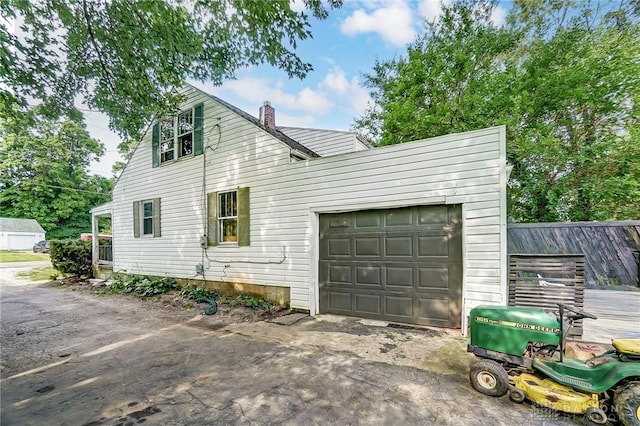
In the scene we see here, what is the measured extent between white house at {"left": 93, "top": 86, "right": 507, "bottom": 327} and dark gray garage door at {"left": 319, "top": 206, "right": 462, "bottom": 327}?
0.02 meters

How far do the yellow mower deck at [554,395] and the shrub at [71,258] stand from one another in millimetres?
15061

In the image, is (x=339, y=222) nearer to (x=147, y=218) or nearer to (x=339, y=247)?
(x=339, y=247)

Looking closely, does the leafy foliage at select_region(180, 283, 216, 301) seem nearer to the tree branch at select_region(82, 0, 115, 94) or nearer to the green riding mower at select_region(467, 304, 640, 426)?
the tree branch at select_region(82, 0, 115, 94)

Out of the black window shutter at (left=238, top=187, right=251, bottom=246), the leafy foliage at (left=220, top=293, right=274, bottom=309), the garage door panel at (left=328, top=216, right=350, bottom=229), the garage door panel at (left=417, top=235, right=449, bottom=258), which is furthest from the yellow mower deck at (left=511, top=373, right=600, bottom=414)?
the black window shutter at (left=238, top=187, right=251, bottom=246)

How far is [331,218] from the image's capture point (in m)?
5.96

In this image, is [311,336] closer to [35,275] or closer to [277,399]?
[277,399]

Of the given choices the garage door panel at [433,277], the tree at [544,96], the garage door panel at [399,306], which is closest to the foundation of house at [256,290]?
the garage door panel at [399,306]

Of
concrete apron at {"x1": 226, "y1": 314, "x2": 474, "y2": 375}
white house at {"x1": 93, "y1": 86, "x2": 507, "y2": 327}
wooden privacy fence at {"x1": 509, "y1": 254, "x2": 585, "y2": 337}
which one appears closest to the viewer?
concrete apron at {"x1": 226, "y1": 314, "x2": 474, "y2": 375}

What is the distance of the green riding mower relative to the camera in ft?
7.07

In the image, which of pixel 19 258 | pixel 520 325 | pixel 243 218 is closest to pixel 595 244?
pixel 520 325

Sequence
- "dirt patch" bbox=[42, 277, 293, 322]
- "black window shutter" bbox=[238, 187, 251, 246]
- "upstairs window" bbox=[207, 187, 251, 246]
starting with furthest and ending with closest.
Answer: "upstairs window" bbox=[207, 187, 251, 246] → "black window shutter" bbox=[238, 187, 251, 246] → "dirt patch" bbox=[42, 277, 293, 322]

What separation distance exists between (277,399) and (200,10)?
599cm

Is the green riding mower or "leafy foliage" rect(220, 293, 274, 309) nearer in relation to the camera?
the green riding mower

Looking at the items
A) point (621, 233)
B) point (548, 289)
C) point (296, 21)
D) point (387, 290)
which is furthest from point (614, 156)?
point (296, 21)
